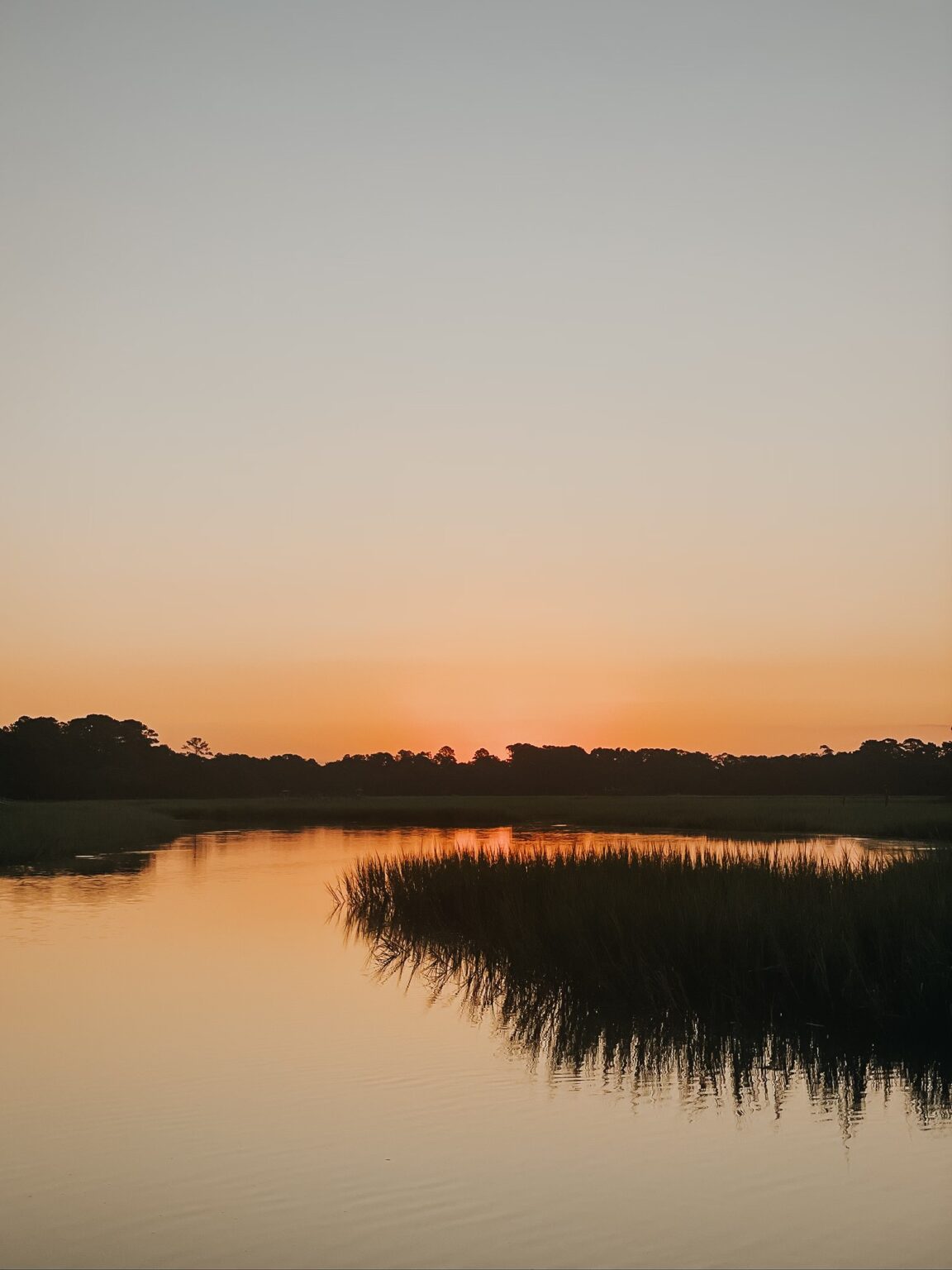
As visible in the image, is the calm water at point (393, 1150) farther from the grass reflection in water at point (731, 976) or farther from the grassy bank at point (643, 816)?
the grassy bank at point (643, 816)

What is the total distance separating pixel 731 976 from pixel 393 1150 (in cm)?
544

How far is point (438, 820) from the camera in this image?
63.7 m

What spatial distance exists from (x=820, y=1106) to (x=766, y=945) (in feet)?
10.7

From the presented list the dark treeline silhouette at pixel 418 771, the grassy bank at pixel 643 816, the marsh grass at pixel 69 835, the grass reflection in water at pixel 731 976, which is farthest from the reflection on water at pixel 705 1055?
the dark treeline silhouette at pixel 418 771

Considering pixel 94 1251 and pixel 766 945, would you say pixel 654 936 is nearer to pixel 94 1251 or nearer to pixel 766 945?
pixel 766 945

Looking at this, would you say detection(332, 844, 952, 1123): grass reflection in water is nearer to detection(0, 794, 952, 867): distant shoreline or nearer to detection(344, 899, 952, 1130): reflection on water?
detection(344, 899, 952, 1130): reflection on water

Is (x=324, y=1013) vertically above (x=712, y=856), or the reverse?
(x=712, y=856)

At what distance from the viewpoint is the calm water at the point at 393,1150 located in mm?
6750

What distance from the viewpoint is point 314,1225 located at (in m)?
6.97

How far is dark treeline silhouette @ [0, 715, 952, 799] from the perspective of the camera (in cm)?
9025

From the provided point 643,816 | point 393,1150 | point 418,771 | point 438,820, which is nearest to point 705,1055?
point 393,1150

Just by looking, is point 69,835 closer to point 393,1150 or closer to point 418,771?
point 393,1150

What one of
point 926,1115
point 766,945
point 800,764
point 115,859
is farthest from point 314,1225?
point 800,764

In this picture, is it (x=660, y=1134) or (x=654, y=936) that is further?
(x=654, y=936)
